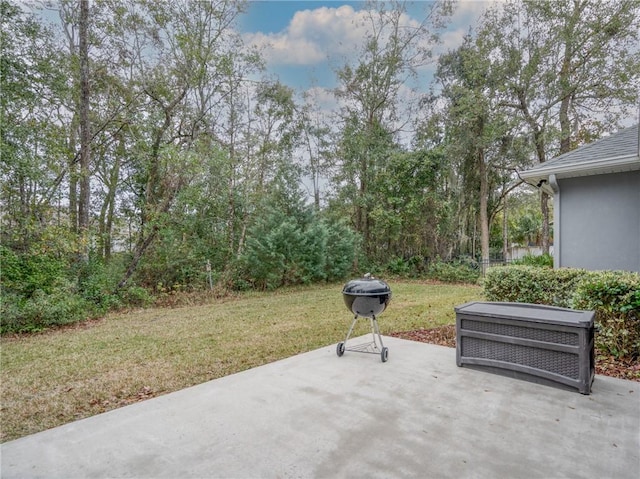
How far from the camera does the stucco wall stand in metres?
5.28

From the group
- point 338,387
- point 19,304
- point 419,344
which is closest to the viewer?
point 338,387

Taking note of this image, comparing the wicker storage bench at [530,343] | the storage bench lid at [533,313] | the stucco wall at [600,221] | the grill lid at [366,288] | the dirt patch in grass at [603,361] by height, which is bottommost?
the dirt patch in grass at [603,361]

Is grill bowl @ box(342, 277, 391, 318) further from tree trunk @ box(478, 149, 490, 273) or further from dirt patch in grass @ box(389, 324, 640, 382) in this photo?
tree trunk @ box(478, 149, 490, 273)

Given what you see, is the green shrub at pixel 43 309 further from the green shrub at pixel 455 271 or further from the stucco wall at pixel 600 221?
the green shrub at pixel 455 271

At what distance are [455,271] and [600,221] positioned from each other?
6466 mm

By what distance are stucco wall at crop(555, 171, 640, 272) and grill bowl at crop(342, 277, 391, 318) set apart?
4.39 meters

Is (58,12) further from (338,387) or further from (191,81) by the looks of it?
(338,387)

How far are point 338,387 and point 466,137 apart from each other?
12018mm

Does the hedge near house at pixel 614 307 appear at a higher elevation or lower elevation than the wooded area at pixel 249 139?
lower

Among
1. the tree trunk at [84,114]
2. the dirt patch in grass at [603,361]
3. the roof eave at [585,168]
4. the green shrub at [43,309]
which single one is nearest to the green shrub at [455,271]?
the roof eave at [585,168]

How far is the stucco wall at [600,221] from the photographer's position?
5.28 metres

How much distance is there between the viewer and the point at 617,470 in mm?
1764

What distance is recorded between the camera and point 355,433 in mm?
2131

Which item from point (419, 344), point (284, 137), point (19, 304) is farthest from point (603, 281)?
point (284, 137)
